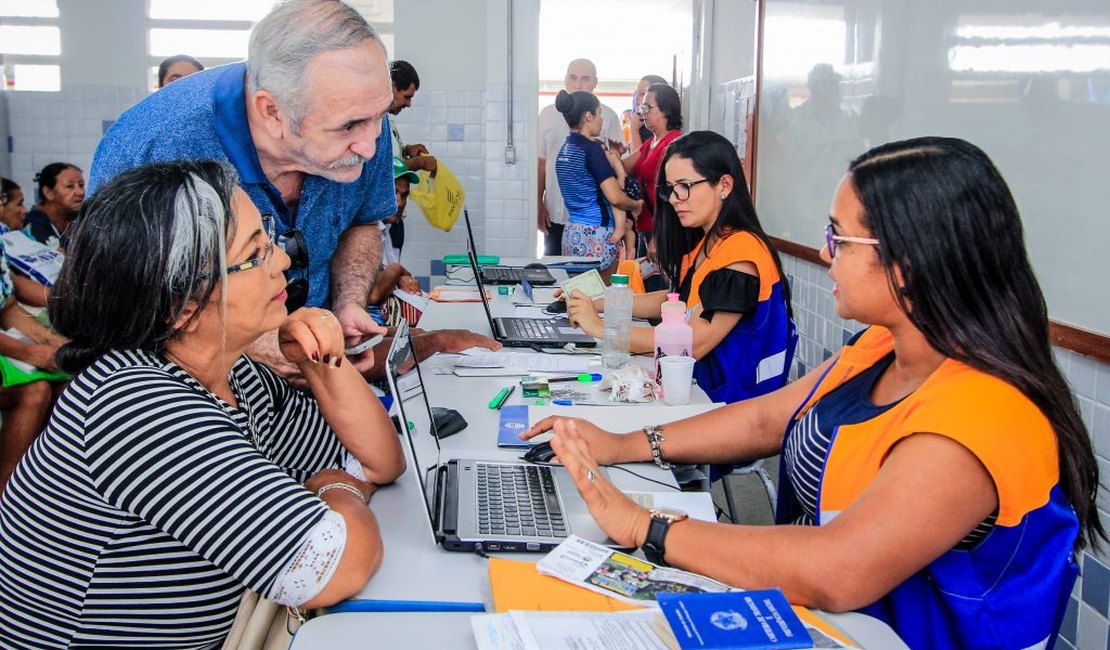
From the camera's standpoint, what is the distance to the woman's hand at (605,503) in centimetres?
132

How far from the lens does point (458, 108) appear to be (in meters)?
6.53

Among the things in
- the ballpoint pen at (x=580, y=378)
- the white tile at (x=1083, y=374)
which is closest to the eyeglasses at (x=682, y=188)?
the ballpoint pen at (x=580, y=378)

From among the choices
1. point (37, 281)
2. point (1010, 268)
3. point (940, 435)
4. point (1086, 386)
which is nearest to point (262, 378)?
point (940, 435)

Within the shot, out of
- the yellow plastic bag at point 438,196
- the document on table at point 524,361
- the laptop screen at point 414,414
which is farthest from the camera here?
the yellow plastic bag at point 438,196

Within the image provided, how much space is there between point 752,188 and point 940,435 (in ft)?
12.8

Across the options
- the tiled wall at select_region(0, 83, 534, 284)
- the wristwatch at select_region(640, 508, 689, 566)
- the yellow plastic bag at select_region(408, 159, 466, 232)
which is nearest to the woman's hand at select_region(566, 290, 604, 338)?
the wristwatch at select_region(640, 508, 689, 566)

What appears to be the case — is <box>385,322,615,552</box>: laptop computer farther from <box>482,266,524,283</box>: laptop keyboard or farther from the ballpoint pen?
<box>482,266,524,283</box>: laptop keyboard

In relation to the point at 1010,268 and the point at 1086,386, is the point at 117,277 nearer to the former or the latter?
the point at 1010,268

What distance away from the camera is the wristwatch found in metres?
1.29

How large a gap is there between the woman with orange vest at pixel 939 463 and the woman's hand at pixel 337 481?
37cm

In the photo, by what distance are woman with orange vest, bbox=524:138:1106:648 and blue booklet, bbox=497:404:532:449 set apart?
41 cm

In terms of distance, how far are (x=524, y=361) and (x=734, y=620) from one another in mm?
1513

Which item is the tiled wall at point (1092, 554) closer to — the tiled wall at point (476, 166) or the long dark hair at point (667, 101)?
the long dark hair at point (667, 101)

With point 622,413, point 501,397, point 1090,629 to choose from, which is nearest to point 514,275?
point 501,397
